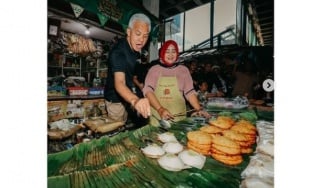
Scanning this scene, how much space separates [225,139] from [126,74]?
0.46m

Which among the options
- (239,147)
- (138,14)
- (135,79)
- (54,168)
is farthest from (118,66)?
(239,147)

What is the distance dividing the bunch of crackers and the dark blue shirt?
32cm

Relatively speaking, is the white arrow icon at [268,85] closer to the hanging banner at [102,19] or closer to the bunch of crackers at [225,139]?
the bunch of crackers at [225,139]

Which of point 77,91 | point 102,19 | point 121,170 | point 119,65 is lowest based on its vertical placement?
point 121,170

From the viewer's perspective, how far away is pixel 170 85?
1.07m

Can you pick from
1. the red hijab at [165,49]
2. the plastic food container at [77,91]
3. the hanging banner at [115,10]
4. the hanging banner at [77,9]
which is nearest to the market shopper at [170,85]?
the red hijab at [165,49]

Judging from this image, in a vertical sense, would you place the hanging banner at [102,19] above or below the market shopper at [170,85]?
above

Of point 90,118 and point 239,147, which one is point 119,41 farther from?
point 239,147

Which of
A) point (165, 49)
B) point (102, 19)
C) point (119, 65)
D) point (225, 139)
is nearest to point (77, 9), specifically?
point (102, 19)

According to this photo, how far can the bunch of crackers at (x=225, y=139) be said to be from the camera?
37.8 inches

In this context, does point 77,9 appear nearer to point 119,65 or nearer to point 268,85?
point 119,65

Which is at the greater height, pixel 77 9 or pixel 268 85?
pixel 77 9

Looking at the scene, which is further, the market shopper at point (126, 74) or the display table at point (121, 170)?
the market shopper at point (126, 74)

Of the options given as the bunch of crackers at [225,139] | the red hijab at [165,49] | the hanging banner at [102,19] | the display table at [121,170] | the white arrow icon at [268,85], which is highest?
the hanging banner at [102,19]
